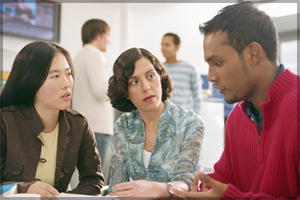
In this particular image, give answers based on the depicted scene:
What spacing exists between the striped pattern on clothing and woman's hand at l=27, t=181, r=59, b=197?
1768 millimetres

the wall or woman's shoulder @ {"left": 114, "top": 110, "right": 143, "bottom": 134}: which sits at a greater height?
the wall

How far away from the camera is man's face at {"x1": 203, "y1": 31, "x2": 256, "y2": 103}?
785mm

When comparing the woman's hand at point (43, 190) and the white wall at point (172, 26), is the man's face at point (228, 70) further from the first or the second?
the white wall at point (172, 26)

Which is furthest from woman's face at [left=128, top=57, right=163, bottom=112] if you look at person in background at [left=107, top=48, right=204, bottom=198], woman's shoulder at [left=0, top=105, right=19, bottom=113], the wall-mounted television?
the wall-mounted television

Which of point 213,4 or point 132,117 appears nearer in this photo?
point 132,117

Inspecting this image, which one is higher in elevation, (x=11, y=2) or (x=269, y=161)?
(x=11, y=2)

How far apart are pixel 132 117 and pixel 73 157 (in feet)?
1.03

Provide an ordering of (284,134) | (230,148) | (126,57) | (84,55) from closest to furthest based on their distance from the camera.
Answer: (284,134), (230,148), (126,57), (84,55)

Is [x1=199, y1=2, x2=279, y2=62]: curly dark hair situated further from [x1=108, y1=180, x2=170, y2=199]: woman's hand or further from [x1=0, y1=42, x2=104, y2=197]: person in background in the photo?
[x1=0, y1=42, x2=104, y2=197]: person in background

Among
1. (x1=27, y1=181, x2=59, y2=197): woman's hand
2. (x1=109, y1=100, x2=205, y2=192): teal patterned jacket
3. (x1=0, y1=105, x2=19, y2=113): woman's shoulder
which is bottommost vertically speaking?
(x1=27, y1=181, x2=59, y2=197): woman's hand

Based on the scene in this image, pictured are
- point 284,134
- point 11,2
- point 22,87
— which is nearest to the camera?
point 284,134

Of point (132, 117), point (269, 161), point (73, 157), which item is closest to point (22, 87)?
point (73, 157)

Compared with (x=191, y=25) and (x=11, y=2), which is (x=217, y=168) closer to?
(x=11, y=2)

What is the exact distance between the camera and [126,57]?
1.25m
